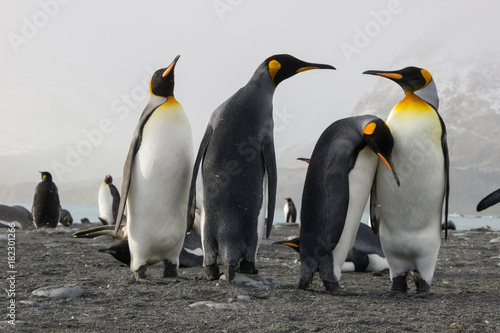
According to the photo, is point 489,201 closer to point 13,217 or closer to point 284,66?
point 284,66

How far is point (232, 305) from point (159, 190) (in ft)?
4.51

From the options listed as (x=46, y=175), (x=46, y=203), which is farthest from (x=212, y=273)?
(x=46, y=175)

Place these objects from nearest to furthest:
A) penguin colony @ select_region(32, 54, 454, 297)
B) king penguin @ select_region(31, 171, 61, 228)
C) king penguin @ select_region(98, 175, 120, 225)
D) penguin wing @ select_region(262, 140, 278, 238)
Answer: penguin colony @ select_region(32, 54, 454, 297), penguin wing @ select_region(262, 140, 278, 238), king penguin @ select_region(31, 171, 61, 228), king penguin @ select_region(98, 175, 120, 225)

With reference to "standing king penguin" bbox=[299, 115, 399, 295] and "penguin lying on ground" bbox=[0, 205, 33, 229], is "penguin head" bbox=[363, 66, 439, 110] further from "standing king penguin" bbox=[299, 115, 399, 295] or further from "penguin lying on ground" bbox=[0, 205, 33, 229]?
"penguin lying on ground" bbox=[0, 205, 33, 229]

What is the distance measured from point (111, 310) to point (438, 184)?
2.26 meters

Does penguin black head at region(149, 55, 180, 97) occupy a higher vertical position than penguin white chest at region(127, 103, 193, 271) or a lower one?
higher

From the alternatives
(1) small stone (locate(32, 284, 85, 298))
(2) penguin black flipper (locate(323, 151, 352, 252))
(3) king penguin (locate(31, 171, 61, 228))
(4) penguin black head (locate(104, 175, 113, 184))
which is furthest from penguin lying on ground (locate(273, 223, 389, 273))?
(4) penguin black head (locate(104, 175, 113, 184))

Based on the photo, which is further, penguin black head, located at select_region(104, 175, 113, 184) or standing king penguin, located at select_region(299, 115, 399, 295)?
A: penguin black head, located at select_region(104, 175, 113, 184)

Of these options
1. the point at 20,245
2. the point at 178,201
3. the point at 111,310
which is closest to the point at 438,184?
the point at 178,201

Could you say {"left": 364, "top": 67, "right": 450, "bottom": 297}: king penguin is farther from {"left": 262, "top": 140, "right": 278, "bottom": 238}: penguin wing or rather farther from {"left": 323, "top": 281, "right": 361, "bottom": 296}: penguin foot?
{"left": 262, "top": 140, "right": 278, "bottom": 238}: penguin wing

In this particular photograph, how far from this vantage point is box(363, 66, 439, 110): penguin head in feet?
12.8

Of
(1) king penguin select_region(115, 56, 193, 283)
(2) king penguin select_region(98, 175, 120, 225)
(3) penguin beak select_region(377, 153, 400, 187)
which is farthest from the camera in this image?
(2) king penguin select_region(98, 175, 120, 225)

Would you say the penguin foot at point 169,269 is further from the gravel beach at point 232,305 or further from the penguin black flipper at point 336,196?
the penguin black flipper at point 336,196

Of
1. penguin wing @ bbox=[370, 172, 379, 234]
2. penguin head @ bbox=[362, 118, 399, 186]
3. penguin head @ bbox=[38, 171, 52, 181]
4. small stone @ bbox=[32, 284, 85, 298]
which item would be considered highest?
penguin head @ bbox=[38, 171, 52, 181]
